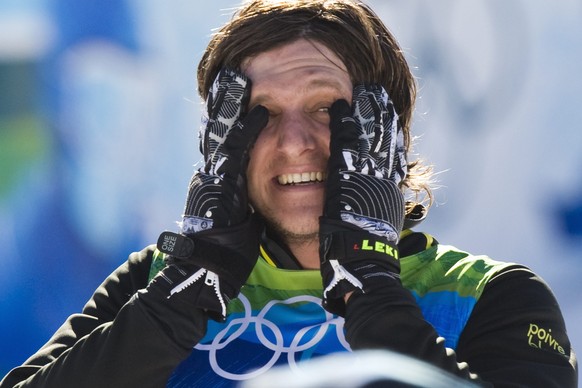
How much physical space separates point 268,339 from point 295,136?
0.46m

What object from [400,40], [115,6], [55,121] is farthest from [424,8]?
[55,121]

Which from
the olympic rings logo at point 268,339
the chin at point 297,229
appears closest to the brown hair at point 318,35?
the chin at point 297,229

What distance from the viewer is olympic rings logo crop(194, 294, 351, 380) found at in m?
2.24

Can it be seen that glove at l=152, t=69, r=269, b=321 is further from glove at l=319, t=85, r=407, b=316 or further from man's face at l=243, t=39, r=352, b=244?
glove at l=319, t=85, r=407, b=316

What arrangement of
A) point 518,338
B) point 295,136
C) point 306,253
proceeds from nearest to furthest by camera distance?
1. point 518,338
2. point 295,136
3. point 306,253

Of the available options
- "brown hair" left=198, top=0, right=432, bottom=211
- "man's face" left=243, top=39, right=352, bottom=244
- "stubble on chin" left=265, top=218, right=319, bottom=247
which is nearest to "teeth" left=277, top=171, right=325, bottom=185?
"man's face" left=243, top=39, right=352, bottom=244

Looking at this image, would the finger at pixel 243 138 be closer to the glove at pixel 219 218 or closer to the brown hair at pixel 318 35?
the glove at pixel 219 218

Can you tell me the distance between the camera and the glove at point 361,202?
6.90 ft

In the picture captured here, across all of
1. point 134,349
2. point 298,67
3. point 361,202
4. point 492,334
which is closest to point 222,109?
point 298,67

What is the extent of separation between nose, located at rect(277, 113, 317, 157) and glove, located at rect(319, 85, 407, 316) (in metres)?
0.08

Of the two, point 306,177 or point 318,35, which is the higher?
point 318,35

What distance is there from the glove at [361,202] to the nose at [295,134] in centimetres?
8

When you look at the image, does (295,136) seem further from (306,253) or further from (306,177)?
(306,253)

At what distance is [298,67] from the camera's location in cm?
244
